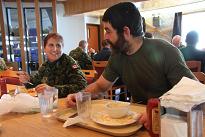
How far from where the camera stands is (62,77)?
2100mm

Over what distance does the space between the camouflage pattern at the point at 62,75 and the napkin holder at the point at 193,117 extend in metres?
1.21

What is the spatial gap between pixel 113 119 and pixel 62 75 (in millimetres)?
1113

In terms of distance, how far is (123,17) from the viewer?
144 cm

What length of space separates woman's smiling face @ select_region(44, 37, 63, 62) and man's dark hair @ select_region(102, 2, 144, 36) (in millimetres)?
839

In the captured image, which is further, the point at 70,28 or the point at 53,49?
the point at 70,28

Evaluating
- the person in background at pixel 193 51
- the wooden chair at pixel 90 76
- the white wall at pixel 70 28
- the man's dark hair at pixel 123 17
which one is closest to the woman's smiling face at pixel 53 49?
the wooden chair at pixel 90 76

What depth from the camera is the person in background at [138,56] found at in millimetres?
1400

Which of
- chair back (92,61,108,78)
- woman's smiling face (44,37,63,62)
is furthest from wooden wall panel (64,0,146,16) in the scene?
woman's smiling face (44,37,63,62)

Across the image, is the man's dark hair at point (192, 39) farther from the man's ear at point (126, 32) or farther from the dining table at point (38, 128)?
the dining table at point (38, 128)

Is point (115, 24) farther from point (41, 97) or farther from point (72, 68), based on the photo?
point (72, 68)

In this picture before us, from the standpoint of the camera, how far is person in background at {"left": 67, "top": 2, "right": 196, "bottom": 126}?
55.1 inches

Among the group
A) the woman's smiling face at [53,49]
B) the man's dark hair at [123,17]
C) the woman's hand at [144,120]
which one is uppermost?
the man's dark hair at [123,17]

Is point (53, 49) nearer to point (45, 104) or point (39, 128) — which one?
point (45, 104)

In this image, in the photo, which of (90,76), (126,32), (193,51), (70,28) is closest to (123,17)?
(126,32)
